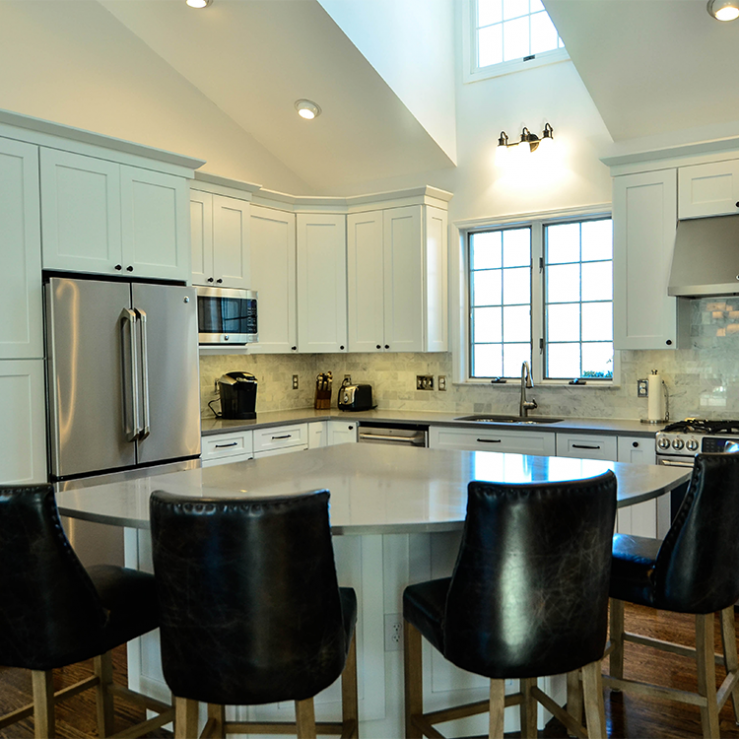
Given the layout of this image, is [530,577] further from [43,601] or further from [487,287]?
[487,287]

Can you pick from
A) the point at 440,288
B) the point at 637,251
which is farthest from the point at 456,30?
the point at 637,251

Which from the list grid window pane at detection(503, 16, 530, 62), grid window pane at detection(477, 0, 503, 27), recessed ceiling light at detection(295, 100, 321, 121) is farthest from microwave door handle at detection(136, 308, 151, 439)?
Result: grid window pane at detection(477, 0, 503, 27)

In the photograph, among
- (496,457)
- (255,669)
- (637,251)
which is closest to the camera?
(255,669)

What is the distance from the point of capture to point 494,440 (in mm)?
4449

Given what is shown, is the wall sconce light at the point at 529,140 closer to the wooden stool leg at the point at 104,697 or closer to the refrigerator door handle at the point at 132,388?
the refrigerator door handle at the point at 132,388

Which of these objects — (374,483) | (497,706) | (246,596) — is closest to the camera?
(246,596)

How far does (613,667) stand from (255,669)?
1692mm

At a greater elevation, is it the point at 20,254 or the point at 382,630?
the point at 20,254

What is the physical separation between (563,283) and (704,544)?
3.22 meters

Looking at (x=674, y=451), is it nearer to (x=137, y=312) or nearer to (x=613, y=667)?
→ (x=613, y=667)

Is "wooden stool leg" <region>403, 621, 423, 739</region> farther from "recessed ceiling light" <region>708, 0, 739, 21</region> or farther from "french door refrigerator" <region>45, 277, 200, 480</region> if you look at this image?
"recessed ceiling light" <region>708, 0, 739, 21</region>

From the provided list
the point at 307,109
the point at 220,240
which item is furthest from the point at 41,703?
the point at 307,109

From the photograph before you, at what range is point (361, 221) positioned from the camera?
209 inches

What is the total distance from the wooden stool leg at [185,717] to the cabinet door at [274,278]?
3.40 m
